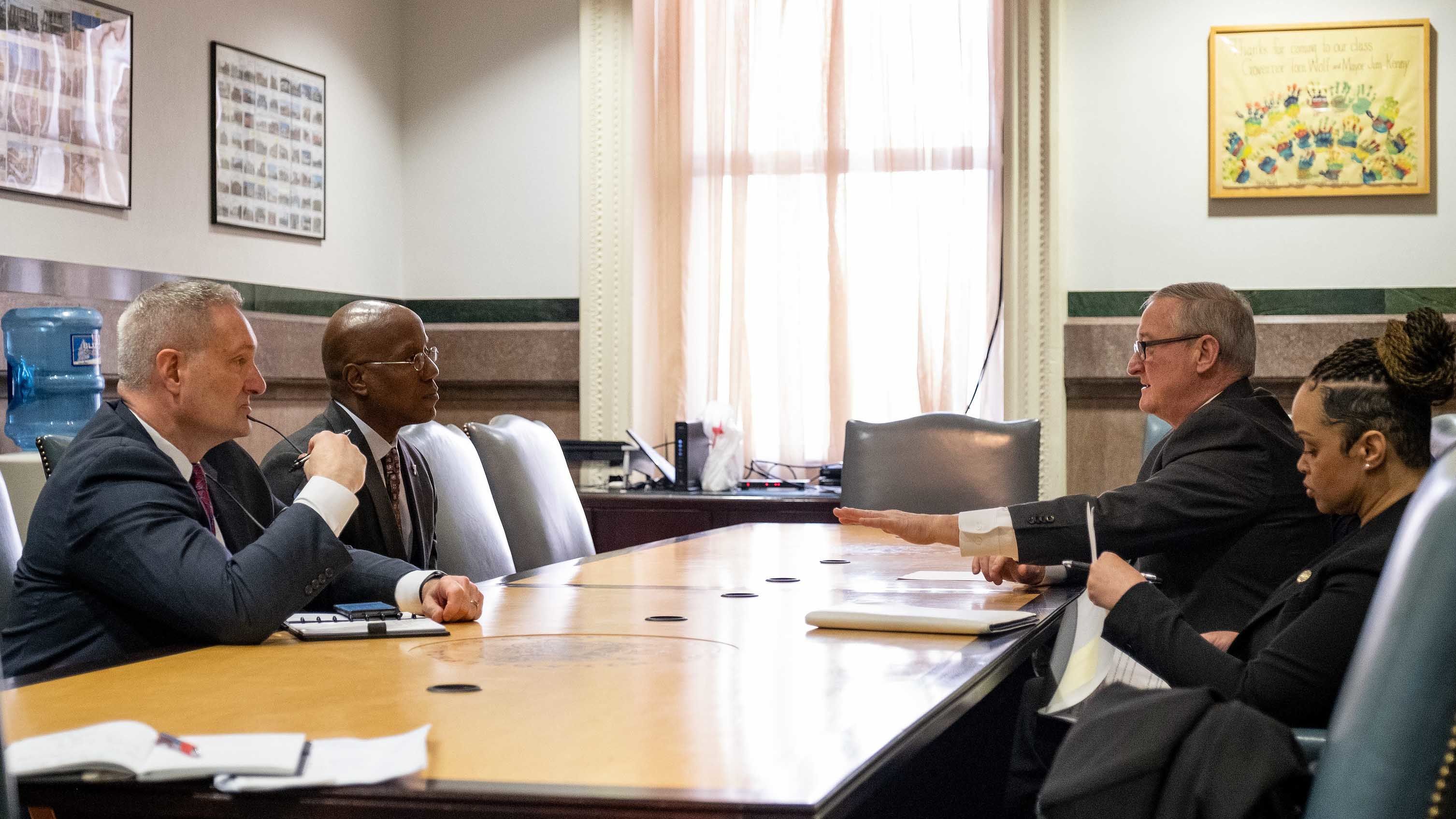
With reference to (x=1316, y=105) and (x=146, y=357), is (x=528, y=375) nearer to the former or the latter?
(x=1316, y=105)

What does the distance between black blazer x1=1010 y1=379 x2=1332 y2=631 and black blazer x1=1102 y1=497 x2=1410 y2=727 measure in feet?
2.00

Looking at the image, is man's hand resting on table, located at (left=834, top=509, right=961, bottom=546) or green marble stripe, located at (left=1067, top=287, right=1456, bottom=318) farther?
green marble stripe, located at (left=1067, top=287, right=1456, bottom=318)

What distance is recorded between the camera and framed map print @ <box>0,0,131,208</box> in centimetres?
394

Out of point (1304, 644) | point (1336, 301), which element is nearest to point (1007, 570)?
point (1304, 644)

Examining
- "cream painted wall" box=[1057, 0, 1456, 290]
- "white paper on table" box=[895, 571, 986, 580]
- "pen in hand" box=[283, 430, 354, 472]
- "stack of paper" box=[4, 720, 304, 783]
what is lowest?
"white paper on table" box=[895, 571, 986, 580]

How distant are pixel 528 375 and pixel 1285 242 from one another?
3.06 metres

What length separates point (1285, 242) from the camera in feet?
17.3

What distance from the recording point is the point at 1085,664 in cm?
238

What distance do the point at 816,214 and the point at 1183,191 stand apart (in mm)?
1446

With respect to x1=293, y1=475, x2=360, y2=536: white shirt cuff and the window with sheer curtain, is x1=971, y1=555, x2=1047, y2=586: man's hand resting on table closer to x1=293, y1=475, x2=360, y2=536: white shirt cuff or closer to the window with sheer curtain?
x1=293, y1=475, x2=360, y2=536: white shirt cuff

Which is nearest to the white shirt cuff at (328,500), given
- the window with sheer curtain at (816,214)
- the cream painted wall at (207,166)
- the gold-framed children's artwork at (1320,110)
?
the cream painted wall at (207,166)

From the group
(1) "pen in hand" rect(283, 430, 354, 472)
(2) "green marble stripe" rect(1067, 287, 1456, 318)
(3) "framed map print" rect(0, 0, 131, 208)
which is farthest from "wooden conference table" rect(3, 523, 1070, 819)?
(2) "green marble stripe" rect(1067, 287, 1456, 318)

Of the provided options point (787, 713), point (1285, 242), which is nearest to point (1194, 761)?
point (787, 713)

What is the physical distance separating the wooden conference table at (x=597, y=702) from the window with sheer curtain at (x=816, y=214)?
2.97 m
